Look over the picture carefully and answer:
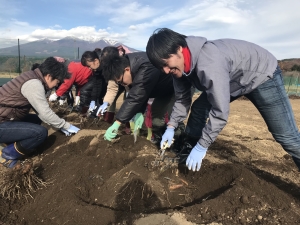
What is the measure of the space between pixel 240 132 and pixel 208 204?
3389mm

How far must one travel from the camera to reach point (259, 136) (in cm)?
495

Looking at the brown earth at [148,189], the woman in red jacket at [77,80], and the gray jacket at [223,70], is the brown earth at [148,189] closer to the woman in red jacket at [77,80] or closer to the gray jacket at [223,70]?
the gray jacket at [223,70]

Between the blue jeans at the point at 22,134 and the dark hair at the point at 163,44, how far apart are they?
89.9 inches

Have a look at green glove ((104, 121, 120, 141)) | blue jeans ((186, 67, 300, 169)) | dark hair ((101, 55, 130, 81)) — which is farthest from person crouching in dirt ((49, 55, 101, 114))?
blue jeans ((186, 67, 300, 169))

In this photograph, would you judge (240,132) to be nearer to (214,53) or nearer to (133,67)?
(133,67)

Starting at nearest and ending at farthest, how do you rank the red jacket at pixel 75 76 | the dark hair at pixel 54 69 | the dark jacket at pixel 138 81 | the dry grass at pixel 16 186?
the dry grass at pixel 16 186, the dark jacket at pixel 138 81, the dark hair at pixel 54 69, the red jacket at pixel 75 76

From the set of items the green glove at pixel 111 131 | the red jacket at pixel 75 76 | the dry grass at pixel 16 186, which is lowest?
the dry grass at pixel 16 186

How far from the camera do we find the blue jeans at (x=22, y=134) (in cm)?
335

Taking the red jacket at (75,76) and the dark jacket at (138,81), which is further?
the red jacket at (75,76)

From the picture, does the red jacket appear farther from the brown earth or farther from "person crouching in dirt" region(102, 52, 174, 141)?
"person crouching in dirt" region(102, 52, 174, 141)

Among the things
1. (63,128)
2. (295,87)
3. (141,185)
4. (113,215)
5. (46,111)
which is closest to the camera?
(113,215)

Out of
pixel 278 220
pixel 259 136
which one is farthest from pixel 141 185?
pixel 259 136

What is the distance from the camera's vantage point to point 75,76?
539 centimetres

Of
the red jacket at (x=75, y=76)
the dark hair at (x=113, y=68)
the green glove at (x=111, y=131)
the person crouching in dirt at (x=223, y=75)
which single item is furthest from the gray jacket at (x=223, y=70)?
the red jacket at (x=75, y=76)
